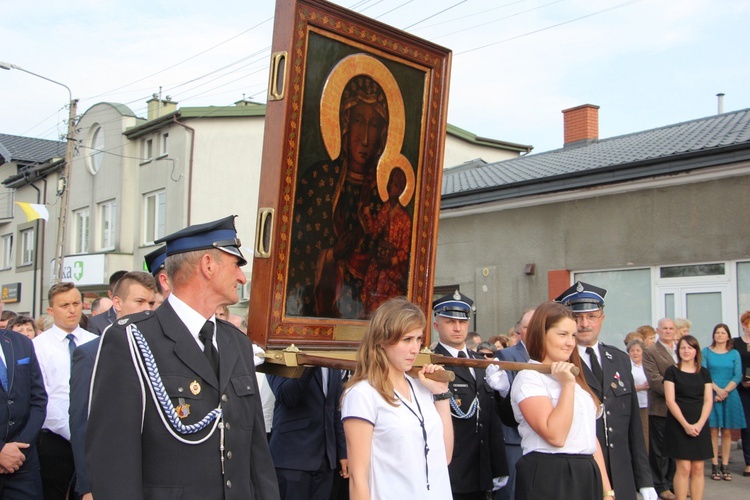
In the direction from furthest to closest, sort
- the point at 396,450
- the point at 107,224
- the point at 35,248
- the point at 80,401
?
1. the point at 35,248
2. the point at 107,224
3. the point at 80,401
4. the point at 396,450

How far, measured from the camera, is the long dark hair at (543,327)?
4.59 metres

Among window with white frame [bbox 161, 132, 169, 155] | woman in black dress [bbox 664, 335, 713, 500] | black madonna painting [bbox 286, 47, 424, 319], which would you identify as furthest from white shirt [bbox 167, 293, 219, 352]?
window with white frame [bbox 161, 132, 169, 155]

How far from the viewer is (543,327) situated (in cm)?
461

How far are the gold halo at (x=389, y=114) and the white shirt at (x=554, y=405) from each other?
4.63 feet

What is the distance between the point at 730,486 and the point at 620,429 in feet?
17.9

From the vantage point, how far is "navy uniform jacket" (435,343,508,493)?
18.5 ft

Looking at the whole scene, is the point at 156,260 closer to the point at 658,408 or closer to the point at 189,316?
the point at 189,316

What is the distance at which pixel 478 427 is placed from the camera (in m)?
5.81

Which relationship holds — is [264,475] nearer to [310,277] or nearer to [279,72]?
[310,277]

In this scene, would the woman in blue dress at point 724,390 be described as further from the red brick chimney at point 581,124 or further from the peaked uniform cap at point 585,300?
the red brick chimney at point 581,124

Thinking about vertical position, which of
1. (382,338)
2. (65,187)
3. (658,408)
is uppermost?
(65,187)

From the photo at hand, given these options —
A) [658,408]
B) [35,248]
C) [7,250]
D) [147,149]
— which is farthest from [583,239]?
[7,250]

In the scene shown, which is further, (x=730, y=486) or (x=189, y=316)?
(x=730, y=486)

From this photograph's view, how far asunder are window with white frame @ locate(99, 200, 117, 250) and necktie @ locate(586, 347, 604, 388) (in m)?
25.1
